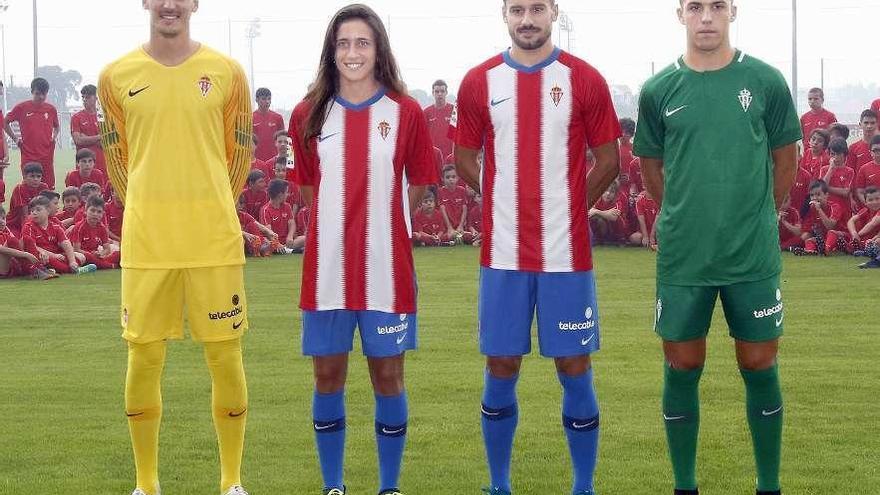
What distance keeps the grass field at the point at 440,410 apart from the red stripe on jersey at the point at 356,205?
103 cm

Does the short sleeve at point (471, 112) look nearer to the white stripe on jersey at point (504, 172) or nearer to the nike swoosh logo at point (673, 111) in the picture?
the white stripe on jersey at point (504, 172)

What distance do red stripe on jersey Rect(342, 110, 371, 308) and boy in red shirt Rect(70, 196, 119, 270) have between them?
10385 millimetres

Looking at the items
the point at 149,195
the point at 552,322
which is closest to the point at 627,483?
the point at 552,322

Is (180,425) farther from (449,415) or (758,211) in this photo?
(758,211)

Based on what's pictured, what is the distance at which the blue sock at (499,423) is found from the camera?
5332 millimetres

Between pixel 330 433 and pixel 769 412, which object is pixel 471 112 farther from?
pixel 769 412

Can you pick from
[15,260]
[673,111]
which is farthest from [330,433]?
[15,260]

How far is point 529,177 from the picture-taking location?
5.13m

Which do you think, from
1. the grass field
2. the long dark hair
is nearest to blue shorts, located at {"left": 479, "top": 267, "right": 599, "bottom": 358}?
the grass field

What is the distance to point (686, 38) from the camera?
500 centimetres

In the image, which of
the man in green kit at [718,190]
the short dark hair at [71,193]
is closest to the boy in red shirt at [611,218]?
the short dark hair at [71,193]

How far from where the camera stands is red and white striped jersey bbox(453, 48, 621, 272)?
513 centimetres

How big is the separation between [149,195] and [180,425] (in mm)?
2139

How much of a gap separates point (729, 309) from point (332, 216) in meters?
1.58
